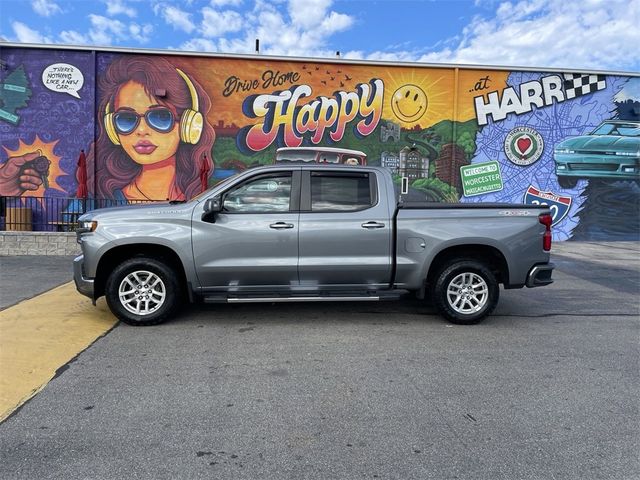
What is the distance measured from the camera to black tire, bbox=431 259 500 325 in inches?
239

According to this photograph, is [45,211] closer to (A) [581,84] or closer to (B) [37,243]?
(B) [37,243]

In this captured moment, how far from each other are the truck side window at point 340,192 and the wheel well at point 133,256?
1750 millimetres

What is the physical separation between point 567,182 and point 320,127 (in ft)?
26.4

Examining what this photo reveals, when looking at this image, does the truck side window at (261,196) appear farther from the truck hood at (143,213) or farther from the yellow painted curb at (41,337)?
the yellow painted curb at (41,337)

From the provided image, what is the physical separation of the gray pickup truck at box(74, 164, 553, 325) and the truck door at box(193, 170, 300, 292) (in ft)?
0.04

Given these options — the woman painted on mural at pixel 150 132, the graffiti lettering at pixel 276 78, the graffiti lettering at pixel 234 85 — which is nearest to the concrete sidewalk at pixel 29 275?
the woman painted on mural at pixel 150 132

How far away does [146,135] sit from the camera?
14.5 metres

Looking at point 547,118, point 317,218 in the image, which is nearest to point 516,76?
point 547,118

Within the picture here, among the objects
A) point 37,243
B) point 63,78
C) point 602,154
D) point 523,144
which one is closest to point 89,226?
point 37,243

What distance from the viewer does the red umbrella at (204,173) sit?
14.2m

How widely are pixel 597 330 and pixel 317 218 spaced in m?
3.68

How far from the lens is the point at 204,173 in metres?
14.2

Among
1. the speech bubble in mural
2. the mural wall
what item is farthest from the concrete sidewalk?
the speech bubble in mural

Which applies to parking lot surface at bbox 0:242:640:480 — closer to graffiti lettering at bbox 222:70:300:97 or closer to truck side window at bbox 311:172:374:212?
truck side window at bbox 311:172:374:212
